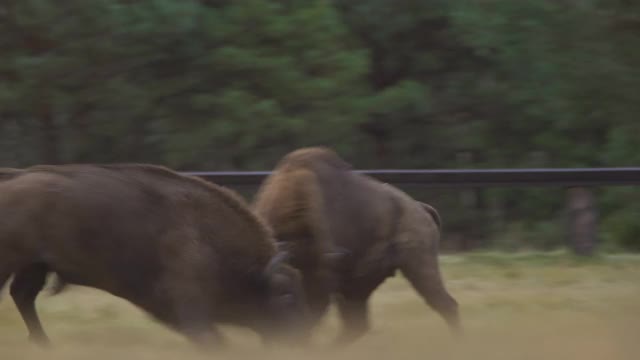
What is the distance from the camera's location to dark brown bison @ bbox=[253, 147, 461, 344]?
7.90 meters

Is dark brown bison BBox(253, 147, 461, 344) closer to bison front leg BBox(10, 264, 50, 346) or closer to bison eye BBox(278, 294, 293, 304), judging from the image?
bison eye BBox(278, 294, 293, 304)

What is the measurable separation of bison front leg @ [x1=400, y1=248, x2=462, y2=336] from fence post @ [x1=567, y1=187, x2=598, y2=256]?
425cm

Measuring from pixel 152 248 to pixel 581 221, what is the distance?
6.63 m

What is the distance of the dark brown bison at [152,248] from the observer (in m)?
6.59

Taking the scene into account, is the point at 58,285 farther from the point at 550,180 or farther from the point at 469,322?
the point at 550,180

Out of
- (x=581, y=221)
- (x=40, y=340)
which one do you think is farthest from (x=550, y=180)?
(x=40, y=340)

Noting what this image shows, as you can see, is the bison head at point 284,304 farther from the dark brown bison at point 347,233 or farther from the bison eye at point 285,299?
the dark brown bison at point 347,233

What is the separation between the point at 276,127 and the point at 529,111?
4.93 m

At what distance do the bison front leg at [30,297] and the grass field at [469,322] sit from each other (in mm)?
99

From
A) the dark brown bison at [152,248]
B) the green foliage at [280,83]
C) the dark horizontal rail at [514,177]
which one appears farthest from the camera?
the green foliage at [280,83]

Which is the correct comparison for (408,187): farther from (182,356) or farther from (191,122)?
(191,122)

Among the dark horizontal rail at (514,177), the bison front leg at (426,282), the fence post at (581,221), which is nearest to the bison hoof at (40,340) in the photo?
the bison front leg at (426,282)

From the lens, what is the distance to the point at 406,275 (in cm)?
847

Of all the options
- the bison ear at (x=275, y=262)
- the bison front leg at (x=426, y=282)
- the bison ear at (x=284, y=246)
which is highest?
the bison ear at (x=275, y=262)
